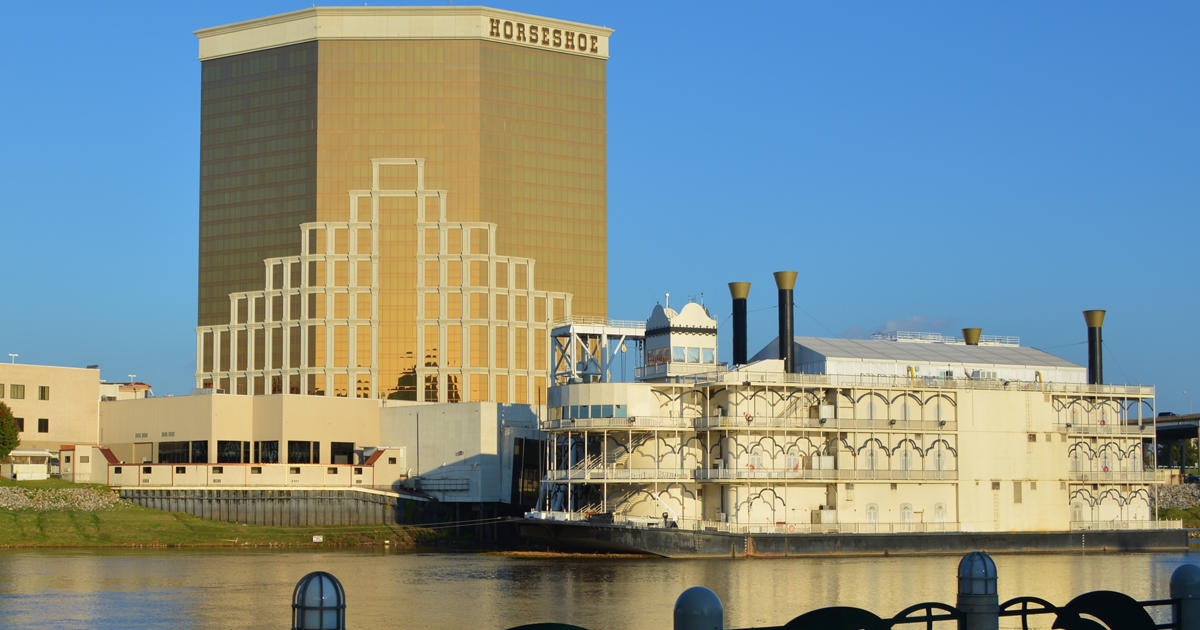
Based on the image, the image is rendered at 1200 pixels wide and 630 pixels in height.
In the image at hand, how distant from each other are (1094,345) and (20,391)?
9162 cm

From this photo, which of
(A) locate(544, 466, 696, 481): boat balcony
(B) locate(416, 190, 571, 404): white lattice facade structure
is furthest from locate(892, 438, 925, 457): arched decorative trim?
(B) locate(416, 190, 571, 404): white lattice facade structure

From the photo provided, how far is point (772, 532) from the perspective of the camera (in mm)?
96062

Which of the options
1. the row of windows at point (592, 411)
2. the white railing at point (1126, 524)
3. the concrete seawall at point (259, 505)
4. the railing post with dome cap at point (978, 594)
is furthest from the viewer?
the concrete seawall at point (259, 505)

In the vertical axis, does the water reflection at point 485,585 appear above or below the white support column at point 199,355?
below

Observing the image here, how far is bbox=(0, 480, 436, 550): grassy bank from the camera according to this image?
10831 cm

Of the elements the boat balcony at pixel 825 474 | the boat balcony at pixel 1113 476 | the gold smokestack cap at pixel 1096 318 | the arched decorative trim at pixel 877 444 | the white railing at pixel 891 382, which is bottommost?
the boat balcony at pixel 1113 476

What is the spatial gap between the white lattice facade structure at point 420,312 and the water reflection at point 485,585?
83.4m

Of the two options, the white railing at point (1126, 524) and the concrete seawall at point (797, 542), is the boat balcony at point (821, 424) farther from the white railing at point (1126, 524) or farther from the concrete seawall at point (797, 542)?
the white railing at point (1126, 524)

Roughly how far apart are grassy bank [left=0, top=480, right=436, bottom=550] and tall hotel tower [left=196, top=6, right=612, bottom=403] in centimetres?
6515

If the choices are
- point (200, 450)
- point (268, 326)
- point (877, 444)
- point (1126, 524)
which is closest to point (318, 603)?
point (877, 444)

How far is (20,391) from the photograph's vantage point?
136 m

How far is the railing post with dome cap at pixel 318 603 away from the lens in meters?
14.7

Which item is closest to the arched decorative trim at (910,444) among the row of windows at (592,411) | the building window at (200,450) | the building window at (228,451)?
the row of windows at (592,411)

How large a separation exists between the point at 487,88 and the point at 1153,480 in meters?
102
